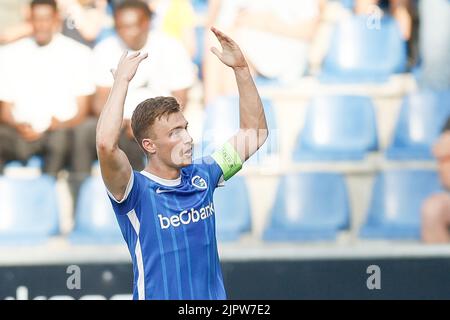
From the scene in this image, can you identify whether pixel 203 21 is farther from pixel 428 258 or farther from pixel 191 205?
pixel 191 205

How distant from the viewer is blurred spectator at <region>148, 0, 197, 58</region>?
6.02 metres

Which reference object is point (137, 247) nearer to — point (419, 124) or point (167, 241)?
point (167, 241)

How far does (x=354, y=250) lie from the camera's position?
18.1ft

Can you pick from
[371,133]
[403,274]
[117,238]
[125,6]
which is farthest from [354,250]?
[125,6]

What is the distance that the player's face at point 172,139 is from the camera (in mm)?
3387

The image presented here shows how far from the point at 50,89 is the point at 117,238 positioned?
0.97 meters

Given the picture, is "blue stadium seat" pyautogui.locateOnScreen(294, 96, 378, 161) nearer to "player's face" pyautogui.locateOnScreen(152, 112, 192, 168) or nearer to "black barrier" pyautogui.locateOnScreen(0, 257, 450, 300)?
"black barrier" pyautogui.locateOnScreen(0, 257, 450, 300)

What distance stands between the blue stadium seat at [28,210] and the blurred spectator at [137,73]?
0.17 metres

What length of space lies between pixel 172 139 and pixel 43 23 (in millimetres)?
2815

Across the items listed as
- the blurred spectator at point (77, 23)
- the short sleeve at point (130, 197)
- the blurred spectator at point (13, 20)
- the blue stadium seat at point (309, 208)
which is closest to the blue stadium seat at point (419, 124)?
the blue stadium seat at point (309, 208)

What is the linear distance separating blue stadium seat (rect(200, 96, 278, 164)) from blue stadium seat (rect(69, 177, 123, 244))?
2.04 ft

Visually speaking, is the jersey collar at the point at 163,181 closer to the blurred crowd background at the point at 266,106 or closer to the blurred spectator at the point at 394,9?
the blurred crowd background at the point at 266,106
